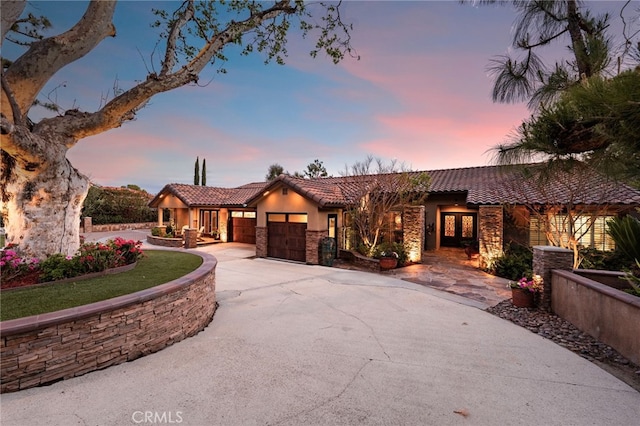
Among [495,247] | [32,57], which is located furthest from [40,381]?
[495,247]

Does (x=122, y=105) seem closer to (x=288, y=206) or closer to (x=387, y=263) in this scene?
(x=288, y=206)

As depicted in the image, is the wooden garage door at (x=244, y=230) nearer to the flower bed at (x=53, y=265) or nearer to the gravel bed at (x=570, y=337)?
the flower bed at (x=53, y=265)

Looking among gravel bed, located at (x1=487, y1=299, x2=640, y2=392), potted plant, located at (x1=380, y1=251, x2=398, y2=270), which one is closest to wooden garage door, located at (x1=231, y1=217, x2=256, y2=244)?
potted plant, located at (x1=380, y1=251, x2=398, y2=270)

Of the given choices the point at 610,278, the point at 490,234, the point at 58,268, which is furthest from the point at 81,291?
the point at 490,234

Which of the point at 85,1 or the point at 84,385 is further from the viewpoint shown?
the point at 85,1

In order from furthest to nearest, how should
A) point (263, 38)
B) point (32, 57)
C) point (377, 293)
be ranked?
point (263, 38)
point (377, 293)
point (32, 57)

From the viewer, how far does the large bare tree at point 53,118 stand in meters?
6.07

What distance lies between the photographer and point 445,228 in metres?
18.5

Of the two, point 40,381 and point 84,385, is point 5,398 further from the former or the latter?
point 84,385

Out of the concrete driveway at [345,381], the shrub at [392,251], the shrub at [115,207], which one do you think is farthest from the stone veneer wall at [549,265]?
the shrub at [115,207]

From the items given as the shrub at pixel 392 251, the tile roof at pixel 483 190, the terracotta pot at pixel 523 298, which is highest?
the tile roof at pixel 483 190

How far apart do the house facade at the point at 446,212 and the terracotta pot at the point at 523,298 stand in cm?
310

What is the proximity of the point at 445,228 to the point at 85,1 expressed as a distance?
19.5m

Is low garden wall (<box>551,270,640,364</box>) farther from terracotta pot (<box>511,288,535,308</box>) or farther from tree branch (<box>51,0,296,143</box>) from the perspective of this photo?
tree branch (<box>51,0,296,143</box>)
